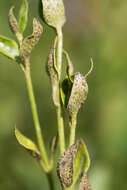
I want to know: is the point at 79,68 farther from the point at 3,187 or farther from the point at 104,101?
the point at 3,187

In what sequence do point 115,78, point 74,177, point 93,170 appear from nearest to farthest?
point 74,177 → point 93,170 → point 115,78

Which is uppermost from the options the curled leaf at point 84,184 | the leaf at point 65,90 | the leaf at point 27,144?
the leaf at point 65,90

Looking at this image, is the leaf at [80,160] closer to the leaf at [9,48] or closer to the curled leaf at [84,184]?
the curled leaf at [84,184]

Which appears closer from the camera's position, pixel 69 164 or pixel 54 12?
pixel 69 164

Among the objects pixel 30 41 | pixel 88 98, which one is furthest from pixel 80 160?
pixel 88 98

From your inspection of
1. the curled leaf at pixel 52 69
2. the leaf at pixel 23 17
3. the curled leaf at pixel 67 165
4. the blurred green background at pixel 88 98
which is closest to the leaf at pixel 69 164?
the curled leaf at pixel 67 165

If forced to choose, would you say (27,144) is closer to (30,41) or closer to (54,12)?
(30,41)

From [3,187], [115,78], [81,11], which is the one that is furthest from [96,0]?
[3,187]
